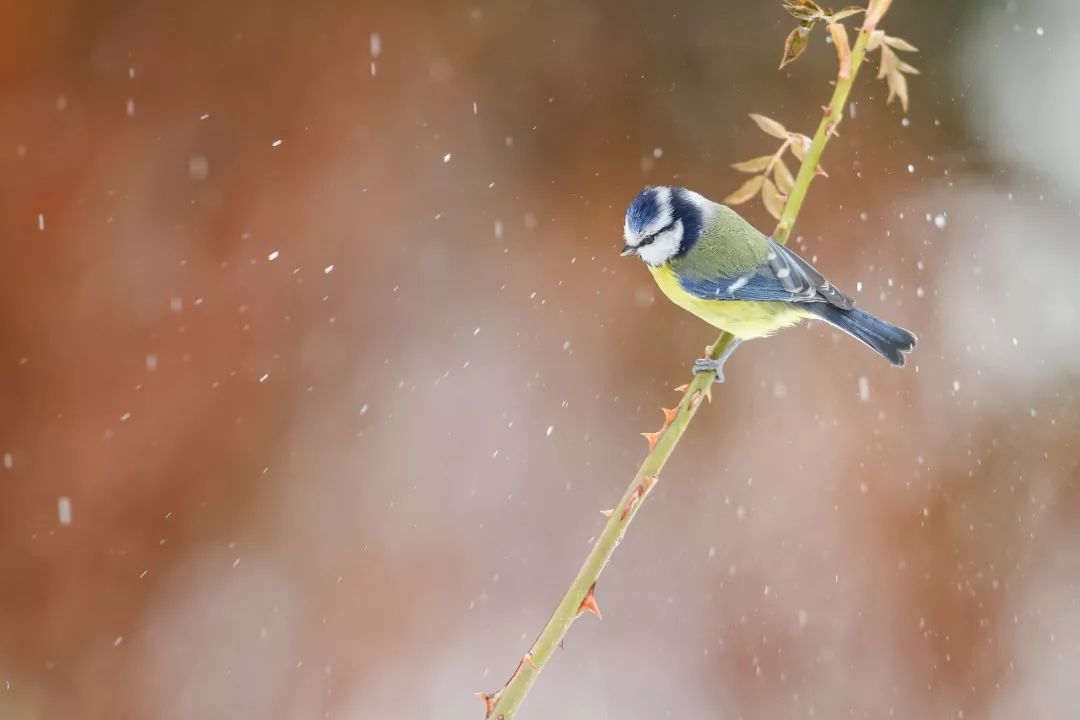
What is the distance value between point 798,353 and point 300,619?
119 centimetres

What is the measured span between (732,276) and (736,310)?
37 mm

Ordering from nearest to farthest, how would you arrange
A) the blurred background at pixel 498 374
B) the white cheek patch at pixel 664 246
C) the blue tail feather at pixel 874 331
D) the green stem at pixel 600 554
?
the green stem at pixel 600 554, the blue tail feather at pixel 874 331, the white cheek patch at pixel 664 246, the blurred background at pixel 498 374

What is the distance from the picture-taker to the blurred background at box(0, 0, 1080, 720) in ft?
5.58

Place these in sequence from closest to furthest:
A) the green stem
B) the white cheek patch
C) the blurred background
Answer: the green stem, the white cheek patch, the blurred background

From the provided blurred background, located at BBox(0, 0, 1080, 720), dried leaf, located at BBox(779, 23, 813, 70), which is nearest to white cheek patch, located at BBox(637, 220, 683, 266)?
Answer: dried leaf, located at BBox(779, 23, 813, 70)

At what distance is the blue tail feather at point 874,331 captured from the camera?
541 mm

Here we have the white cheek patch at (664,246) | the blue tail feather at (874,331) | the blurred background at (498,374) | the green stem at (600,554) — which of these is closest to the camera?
the green stem at (600,554)

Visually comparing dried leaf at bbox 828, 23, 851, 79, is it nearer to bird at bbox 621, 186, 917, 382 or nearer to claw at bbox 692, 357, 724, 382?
claw at bbox 692, 357, 724, 382

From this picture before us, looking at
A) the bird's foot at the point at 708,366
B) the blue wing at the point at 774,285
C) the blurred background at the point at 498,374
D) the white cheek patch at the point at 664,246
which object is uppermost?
the bird's foot at the point at 708,366

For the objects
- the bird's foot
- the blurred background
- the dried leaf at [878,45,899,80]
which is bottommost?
the blurred background

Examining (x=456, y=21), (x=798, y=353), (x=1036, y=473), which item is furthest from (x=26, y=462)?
(x=1036, y=473)

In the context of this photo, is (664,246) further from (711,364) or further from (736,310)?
(711,364)

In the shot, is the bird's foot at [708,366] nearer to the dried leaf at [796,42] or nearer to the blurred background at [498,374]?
the dried leaf at [796,42]

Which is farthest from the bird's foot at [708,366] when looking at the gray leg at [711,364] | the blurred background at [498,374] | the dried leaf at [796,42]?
the blurred background at [498,374]
